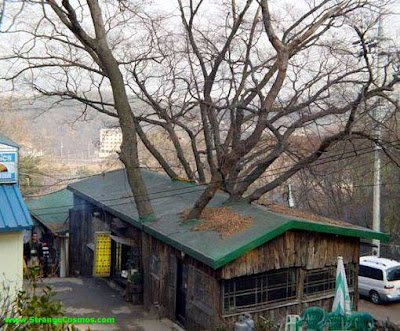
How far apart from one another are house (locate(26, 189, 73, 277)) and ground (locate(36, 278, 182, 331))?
549 cm

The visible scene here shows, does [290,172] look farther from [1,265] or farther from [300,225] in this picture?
[1,265]

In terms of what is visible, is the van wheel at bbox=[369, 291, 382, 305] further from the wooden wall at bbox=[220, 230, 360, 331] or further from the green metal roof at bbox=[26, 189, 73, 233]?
the green metal roof at bbox=[26, 189, 73, 233]

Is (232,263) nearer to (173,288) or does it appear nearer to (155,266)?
(173,288)

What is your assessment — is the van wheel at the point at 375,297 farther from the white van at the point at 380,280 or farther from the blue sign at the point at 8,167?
the blue sign at the point at 8,167

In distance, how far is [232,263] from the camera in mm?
11320

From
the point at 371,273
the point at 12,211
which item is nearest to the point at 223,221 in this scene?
the point at 12,211

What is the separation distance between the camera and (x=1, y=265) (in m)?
9.29

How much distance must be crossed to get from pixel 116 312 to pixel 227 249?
5098mm

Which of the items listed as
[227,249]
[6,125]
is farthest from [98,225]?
[6,125]

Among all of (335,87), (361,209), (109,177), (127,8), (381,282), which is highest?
(127,8)

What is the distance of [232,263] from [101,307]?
5.47 metres

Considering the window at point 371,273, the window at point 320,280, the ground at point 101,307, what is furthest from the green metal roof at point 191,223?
the window at point 371,273

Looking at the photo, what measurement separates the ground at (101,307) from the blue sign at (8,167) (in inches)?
164

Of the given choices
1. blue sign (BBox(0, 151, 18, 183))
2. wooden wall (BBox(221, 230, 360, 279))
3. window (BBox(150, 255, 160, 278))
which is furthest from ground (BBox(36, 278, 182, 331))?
blue sign (BBox(0, 151, 18, 183))
